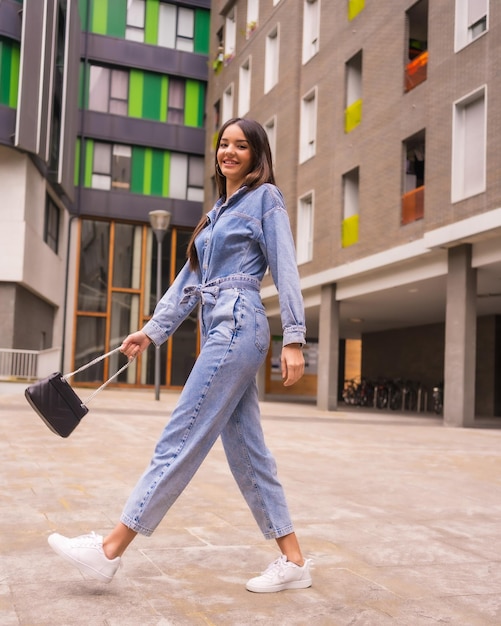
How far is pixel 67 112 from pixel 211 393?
92.3 feet

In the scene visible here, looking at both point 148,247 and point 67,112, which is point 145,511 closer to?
point 67,112

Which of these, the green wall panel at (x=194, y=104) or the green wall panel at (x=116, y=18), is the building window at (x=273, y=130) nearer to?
the green wall panel at (x=194, y=104)

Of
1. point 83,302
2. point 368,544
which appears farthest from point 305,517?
point 83,302

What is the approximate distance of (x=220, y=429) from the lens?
309cm

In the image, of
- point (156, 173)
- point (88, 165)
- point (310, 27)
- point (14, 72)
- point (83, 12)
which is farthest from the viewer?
point (156, 173)

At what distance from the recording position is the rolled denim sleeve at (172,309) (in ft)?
10.9

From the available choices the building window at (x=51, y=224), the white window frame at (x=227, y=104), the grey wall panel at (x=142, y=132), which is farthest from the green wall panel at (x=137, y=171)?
the white window frame at (x=227, y=104)

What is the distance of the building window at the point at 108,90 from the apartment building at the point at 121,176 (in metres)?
0.04

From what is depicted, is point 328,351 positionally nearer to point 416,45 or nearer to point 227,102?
point 416,45

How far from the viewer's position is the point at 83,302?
1299 inches

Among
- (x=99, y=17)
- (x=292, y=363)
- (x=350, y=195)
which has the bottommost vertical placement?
(x=292, y=363)

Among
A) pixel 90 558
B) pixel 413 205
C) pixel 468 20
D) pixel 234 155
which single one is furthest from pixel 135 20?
pixel 90 558

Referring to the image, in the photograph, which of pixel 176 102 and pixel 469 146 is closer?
pixel 469 146

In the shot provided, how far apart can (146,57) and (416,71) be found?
18745mm
